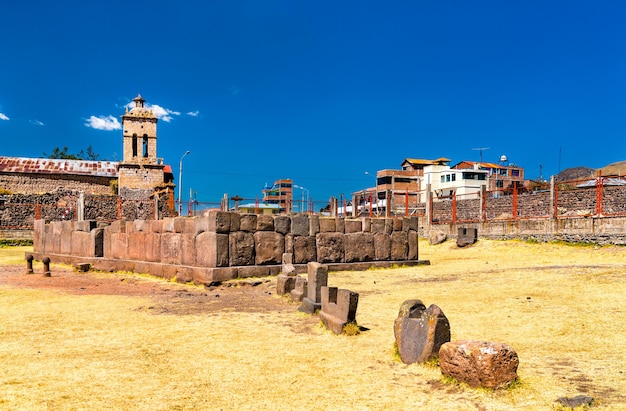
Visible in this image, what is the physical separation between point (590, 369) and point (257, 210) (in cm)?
2261

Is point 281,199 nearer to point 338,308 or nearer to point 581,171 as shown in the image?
point 338,308

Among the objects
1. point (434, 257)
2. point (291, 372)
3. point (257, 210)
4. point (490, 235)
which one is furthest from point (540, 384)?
point (257, 210)

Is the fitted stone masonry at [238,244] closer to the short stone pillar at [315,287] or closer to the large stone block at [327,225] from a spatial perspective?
the large stone block at [327,225]

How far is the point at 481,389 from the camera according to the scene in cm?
390

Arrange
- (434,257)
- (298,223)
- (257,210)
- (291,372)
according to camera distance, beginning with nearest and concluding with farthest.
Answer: (291,372), (298,223), (434,257), (257,210)

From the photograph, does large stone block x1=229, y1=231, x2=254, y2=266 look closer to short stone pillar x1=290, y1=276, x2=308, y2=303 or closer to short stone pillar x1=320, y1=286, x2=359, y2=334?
short stone pillar x1=290, y1=276, x2=308, y2=303

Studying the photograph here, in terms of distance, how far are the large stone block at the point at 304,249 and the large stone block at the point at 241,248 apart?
4.51 feet

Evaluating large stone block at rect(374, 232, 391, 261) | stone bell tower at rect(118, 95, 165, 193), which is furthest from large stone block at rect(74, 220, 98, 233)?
stone bell tower at rect(118, 95, 165, 193)

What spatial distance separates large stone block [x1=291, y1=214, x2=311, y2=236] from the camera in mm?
12984

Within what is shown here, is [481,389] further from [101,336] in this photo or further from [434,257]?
[434,257]

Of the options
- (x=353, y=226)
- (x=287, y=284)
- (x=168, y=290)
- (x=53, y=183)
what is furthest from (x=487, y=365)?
(x=53, y=183)

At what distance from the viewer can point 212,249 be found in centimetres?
1138

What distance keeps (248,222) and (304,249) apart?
190 centimetres

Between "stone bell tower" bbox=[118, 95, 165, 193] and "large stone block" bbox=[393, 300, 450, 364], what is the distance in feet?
141
